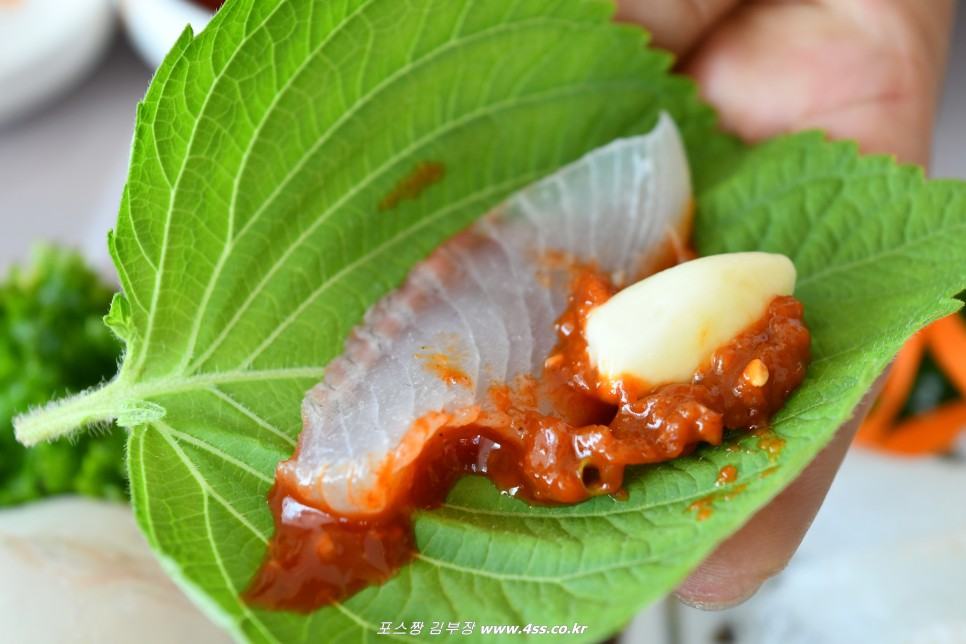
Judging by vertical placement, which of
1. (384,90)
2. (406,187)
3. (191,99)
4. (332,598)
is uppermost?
(191,99)

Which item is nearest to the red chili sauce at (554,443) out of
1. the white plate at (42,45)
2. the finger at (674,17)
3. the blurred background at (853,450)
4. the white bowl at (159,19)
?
the finger at (674,17)

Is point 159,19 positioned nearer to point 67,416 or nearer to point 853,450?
point 67,416

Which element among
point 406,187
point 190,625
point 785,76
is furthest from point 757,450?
point 190,625

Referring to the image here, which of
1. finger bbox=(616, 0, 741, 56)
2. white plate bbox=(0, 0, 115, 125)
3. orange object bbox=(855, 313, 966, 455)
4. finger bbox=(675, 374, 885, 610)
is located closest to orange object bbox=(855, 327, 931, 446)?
orange object bbox=(855, 313, 966, 455)

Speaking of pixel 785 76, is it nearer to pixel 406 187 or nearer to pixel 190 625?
pixel 406 187

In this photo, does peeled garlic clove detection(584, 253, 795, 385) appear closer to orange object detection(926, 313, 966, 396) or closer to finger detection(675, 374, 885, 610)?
finger detection(675, 374, 885, 610)

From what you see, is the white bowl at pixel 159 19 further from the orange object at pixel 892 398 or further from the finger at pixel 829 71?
the orange object at pixel 892 398

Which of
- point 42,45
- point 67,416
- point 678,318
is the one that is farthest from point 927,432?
point 42,45
